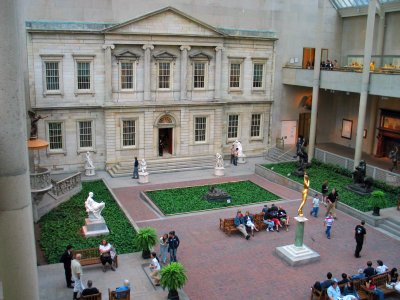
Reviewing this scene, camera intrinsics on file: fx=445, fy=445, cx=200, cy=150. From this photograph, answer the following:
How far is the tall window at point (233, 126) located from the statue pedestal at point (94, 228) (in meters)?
17.0

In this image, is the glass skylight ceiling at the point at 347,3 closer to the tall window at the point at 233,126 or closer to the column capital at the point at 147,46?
the tall window at the point at 233,126

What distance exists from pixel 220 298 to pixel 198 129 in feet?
62.9

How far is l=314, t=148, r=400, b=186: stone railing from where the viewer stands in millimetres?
26141

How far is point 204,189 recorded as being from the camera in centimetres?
2691

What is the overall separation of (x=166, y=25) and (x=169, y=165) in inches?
378

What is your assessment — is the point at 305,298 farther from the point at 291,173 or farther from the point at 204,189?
the point at 291,173

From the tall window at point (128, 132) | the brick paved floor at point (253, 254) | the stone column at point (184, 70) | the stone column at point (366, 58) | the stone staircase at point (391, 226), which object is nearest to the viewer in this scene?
the brick paved floor at point (253, 254)

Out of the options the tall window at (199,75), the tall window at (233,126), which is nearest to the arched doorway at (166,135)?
the tall window at (199,75)

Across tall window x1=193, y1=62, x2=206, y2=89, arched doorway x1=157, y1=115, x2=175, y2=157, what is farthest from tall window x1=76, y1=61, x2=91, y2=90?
tall window x1=193, y1=62, x2=206, y2=89

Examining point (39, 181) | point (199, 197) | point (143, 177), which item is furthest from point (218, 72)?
point (39, 181)

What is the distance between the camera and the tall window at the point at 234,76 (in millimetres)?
33812

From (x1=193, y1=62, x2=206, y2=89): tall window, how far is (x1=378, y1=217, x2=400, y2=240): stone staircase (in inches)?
635

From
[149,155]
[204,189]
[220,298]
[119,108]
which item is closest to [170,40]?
[119,108]

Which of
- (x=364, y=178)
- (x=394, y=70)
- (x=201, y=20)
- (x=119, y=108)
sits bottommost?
(x=364, y=178)
